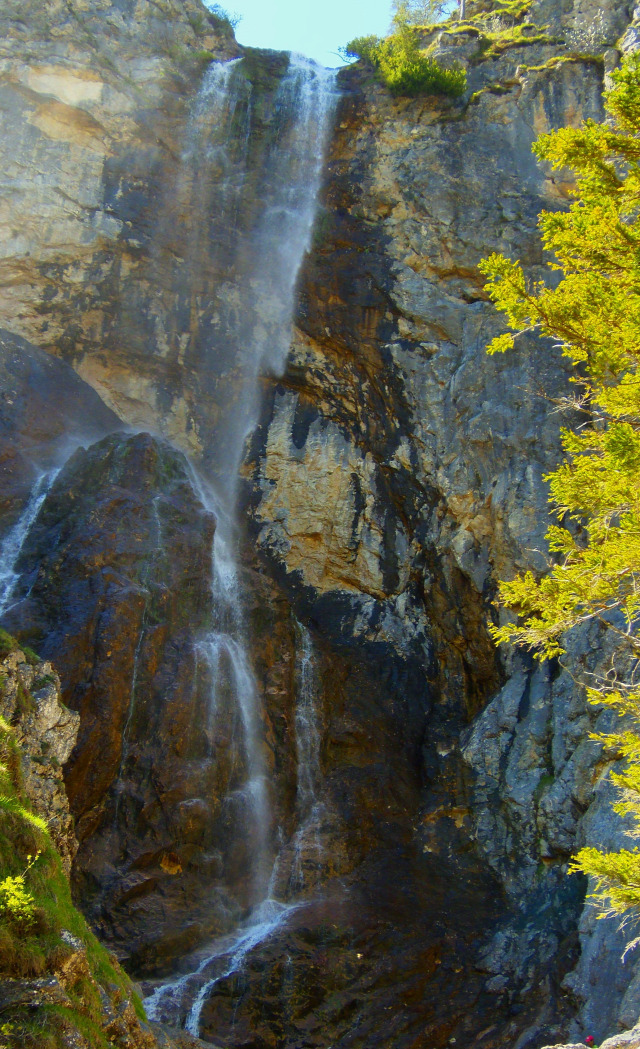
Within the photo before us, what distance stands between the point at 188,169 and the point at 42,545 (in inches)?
495

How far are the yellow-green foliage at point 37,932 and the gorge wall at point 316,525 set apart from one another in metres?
5.63

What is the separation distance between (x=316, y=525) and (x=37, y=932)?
48.7 ft

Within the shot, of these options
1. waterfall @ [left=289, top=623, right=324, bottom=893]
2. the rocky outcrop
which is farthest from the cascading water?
the rocky outcrop

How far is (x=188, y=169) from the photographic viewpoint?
22.8 meters

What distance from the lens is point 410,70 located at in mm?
22469

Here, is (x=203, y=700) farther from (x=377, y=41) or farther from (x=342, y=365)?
(x=377, y=41)

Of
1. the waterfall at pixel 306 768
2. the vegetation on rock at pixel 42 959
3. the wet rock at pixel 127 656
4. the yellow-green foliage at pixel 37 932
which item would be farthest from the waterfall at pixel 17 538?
the vegetation on rock at pixel 42 959

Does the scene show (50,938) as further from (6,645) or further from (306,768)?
(306,768)

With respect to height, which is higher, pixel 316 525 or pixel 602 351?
pixel 316 525

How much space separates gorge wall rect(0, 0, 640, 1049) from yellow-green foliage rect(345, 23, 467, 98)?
0.60 m

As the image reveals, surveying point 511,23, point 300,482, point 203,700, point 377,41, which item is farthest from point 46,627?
point 511,23

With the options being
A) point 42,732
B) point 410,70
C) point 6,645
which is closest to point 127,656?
point 6,645

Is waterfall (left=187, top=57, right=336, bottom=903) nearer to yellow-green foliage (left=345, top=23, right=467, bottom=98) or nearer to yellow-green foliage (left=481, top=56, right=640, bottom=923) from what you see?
yellow-green foliage (left=345, top=23, right=467, bottom=98)

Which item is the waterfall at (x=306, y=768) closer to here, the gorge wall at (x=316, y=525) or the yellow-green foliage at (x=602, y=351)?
the gorge wall at (x=316, y=525)
